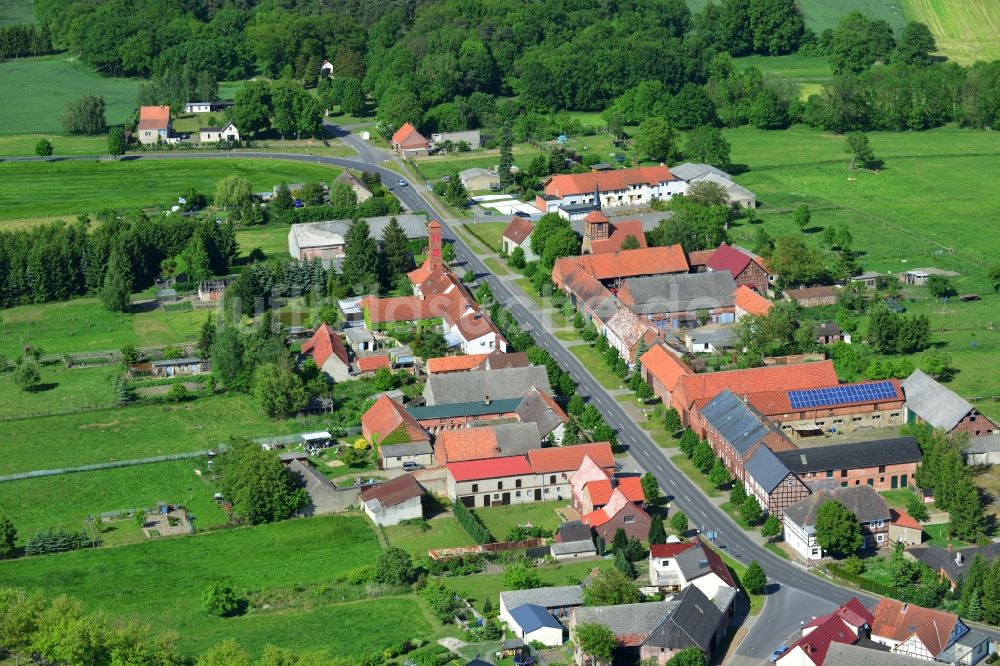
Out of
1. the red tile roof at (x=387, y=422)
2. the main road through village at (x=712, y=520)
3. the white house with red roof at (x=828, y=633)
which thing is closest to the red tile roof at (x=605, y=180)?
the main road through village at (x=712, y=520)

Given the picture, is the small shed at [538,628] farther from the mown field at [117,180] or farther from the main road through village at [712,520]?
the mown field at [117,180]

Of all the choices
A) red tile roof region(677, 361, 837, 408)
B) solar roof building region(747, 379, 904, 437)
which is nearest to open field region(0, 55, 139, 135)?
red tile roof region(677, 361, 837, 408)

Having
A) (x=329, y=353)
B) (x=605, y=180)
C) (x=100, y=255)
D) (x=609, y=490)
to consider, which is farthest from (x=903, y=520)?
(x=100, y=255)

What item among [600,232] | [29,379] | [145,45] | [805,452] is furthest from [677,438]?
[145,45]

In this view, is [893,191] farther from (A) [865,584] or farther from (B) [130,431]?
(B) [130,431]

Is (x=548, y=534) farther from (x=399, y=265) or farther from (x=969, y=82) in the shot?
(x=969, y=82)

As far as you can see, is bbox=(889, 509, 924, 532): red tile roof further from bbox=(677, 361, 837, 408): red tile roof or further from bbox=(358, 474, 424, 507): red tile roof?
bbox=(358, 474, 424, 507): red tile roof
